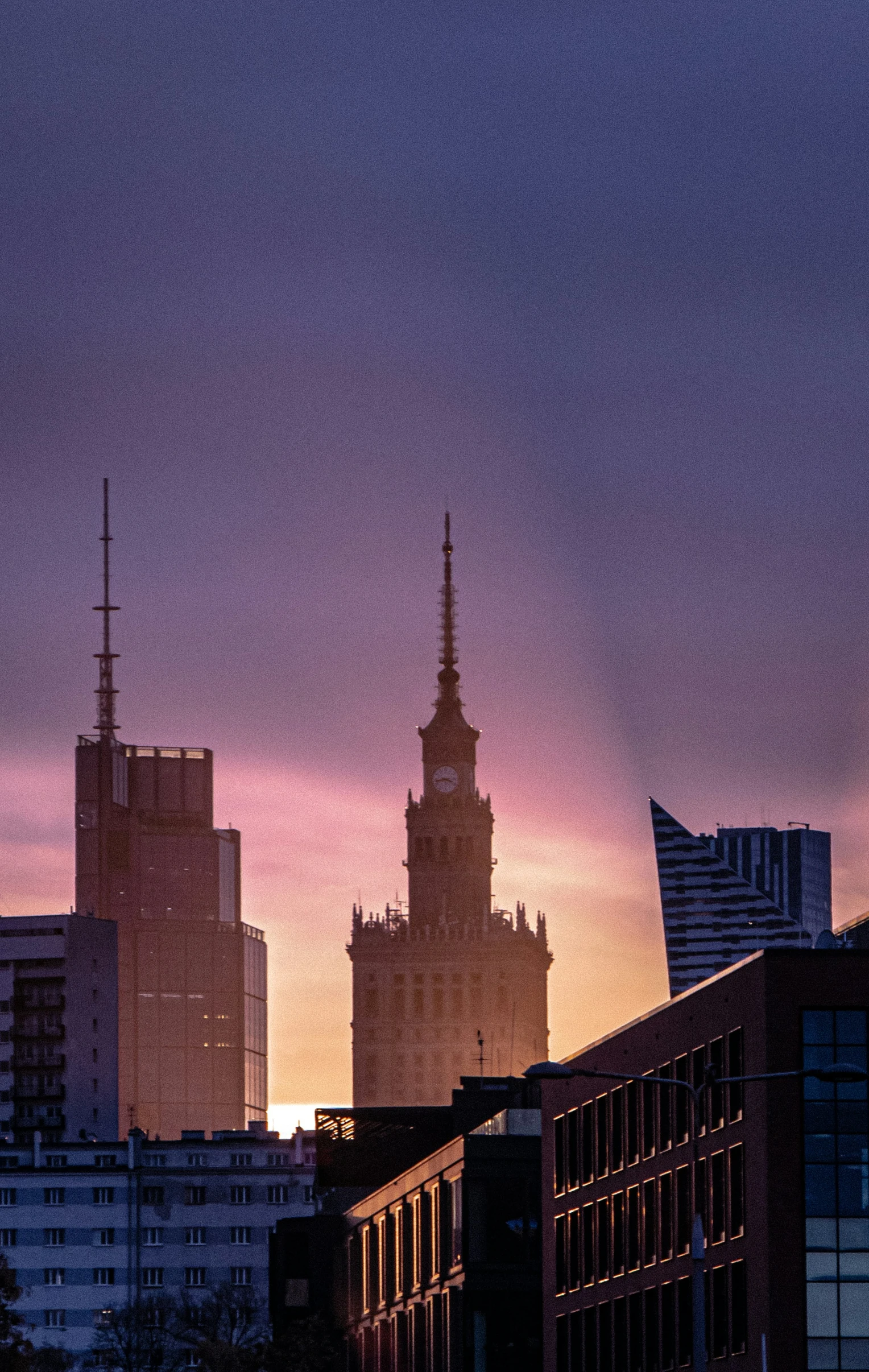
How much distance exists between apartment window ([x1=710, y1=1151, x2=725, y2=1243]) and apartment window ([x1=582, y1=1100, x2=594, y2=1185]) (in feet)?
64.5

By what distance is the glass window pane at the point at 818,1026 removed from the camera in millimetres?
96938

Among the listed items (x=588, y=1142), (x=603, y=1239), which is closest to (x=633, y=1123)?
(x=603, y=1239)

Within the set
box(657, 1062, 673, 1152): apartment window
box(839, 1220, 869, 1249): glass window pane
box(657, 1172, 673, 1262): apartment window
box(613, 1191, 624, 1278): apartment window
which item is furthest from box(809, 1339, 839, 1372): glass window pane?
box(613, 1191, 624, 1278): apartment window

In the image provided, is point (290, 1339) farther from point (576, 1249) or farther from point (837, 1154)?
point (837, 1154)

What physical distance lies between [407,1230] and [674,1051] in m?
46.8

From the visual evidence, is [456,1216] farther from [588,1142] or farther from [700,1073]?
[700,1073]

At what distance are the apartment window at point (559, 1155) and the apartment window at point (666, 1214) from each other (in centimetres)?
1762

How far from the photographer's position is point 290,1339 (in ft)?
561

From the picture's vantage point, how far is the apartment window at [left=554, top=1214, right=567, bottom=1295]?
127 meters

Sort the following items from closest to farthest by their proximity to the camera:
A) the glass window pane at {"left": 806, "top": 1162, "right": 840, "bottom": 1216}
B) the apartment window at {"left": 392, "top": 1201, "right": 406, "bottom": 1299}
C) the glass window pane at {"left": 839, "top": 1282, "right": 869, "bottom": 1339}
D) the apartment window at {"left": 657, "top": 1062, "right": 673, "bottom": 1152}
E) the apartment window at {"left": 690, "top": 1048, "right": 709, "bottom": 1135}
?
the glass window pane at {"left": 839, "top": 1282, "right": 869, "bottom": 1339}
the glass window pane at {"left": 806, "top": 1162, "right": 840, "bottom": 1216}
the apartment window at {"left": 690, "top": 1048, "right": 709, "bottom": 1135}
the apartment window at {"left": 657, "top": 1062, "right": 673, "bottom": 1152}
the apartment window at {"left": 392, "top": 1201, "right": 406, "bottom": 1299}

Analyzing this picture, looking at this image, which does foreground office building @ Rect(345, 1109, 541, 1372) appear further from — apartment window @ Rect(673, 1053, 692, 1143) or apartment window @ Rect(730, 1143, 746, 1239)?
apartment window @ Rect(730, 1143, 746, 1239)

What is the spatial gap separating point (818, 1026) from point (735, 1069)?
4.50 meters

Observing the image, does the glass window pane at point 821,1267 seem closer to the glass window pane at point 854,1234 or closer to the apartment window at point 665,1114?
the glass window pane at point 854,1234

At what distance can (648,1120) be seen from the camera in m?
113
